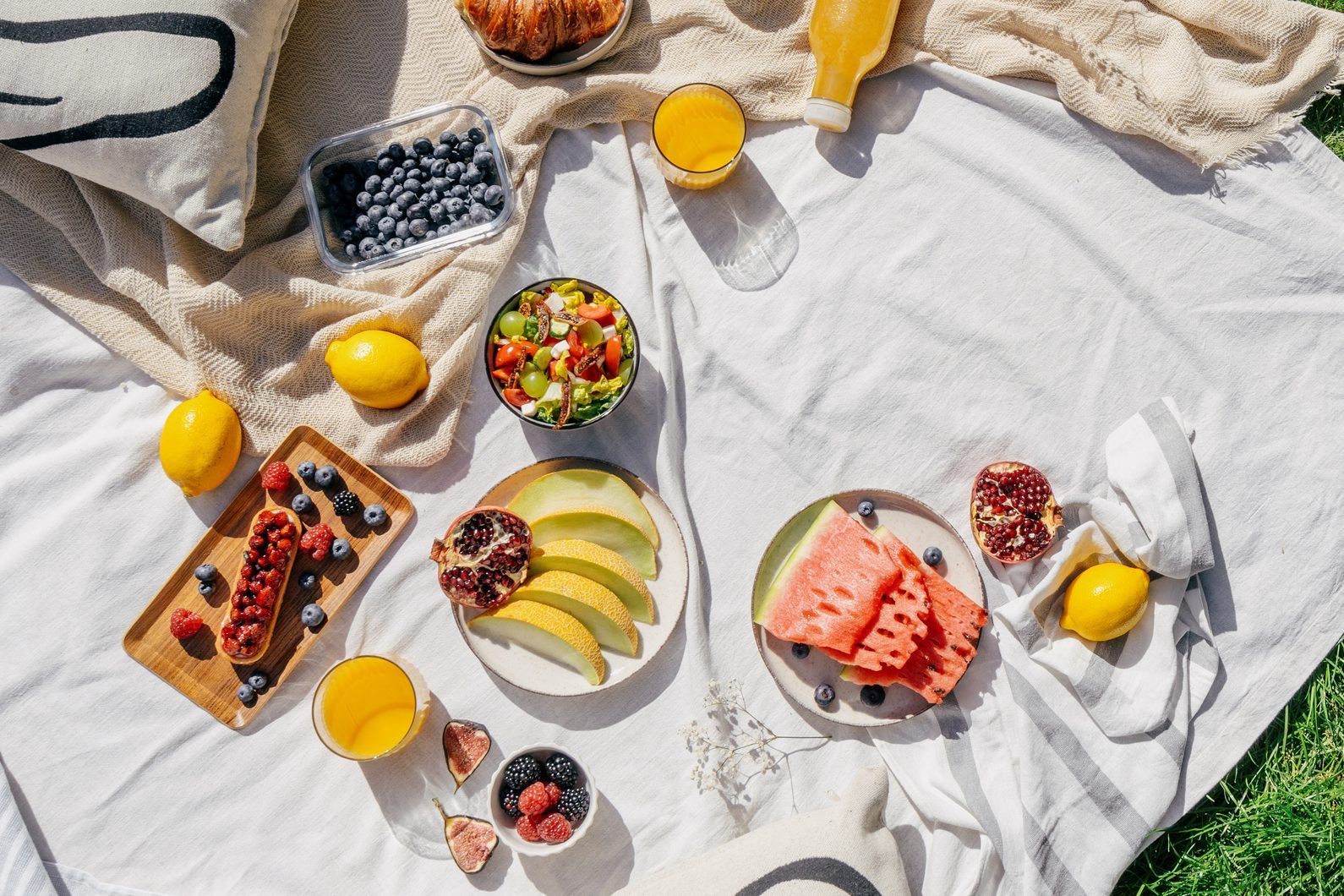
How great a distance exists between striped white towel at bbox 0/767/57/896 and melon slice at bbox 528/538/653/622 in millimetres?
1208

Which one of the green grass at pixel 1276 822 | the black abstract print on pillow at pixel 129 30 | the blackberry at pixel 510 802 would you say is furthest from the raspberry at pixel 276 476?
the green grass at pixel 1276 822

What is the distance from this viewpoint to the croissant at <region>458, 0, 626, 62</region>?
186 centimetres

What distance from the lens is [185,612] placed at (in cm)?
189

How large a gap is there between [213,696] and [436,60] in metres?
1.47

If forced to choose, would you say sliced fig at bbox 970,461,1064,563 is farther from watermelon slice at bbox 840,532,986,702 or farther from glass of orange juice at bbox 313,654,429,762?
glass of orange juice at bbox 313,654,429,762

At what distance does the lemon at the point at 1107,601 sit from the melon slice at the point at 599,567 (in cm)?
90

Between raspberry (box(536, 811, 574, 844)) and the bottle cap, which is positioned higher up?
the bottle cap

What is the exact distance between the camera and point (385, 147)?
77.7 inches

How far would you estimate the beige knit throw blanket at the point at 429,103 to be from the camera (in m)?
1.93

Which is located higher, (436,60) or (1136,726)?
(436,60)

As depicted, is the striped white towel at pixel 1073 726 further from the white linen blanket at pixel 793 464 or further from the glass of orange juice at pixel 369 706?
the glass of orange juice at pixel 369 706

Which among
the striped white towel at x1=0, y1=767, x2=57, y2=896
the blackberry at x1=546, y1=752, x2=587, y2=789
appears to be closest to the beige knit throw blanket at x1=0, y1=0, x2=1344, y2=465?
the blackberry at x1=546, y1=752, x2=587, y2=789

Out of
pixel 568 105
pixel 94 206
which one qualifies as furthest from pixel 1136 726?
pixel 94 206

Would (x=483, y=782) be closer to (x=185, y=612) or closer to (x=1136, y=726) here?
(x=185, y=612)
